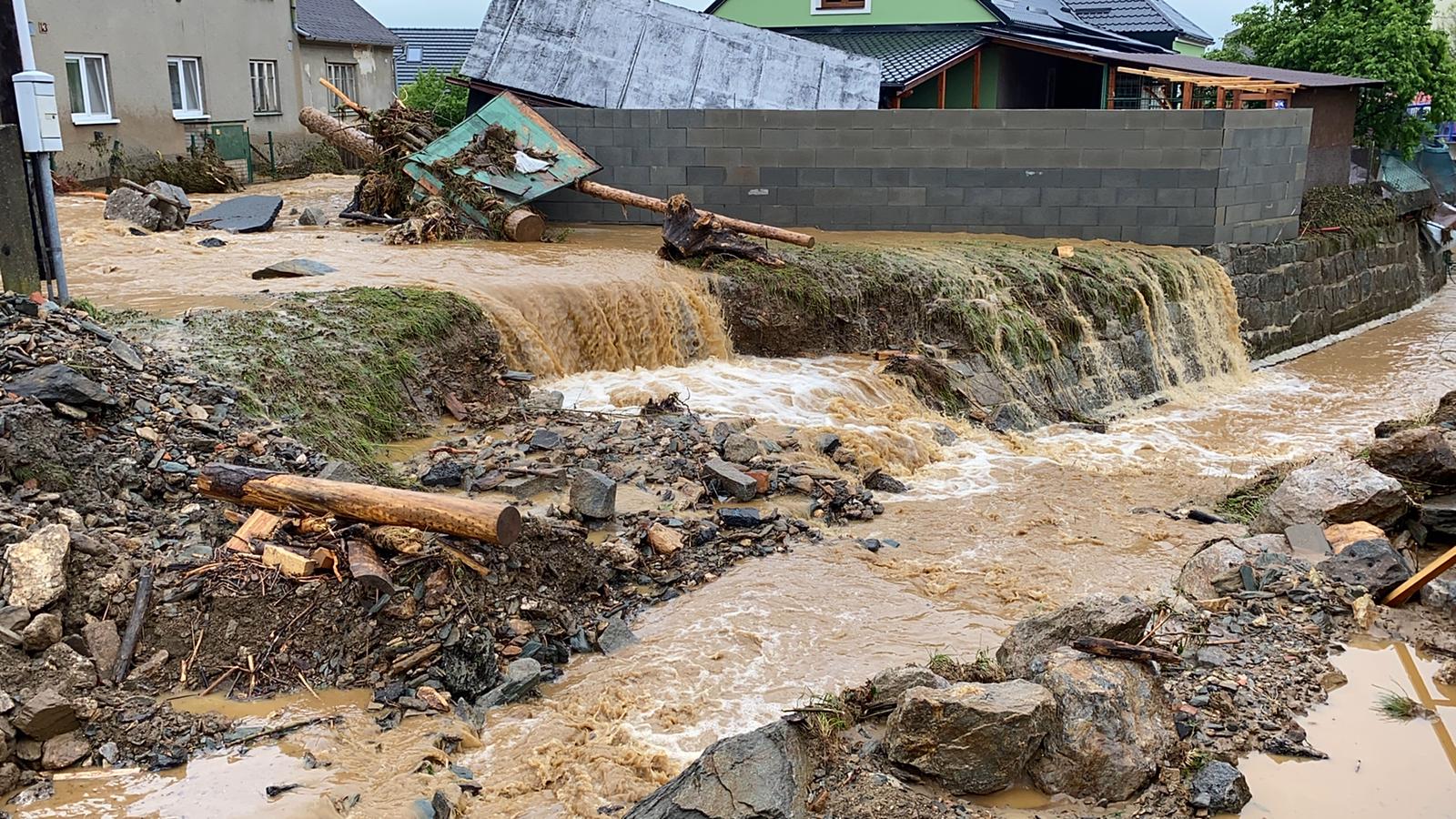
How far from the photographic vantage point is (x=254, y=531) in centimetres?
571

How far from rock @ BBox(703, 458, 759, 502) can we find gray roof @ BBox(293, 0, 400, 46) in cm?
2207

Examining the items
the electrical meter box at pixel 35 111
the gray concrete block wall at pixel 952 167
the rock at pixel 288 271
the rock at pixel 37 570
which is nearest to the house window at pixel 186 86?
the gray concrete block wall at pixel 952 167

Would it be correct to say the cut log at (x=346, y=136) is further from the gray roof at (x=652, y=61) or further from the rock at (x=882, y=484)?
the rock at (x=882, y=484)

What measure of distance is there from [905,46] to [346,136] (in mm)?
10464

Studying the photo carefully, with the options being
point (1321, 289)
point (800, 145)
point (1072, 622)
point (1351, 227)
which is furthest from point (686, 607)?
point (1351, 227)

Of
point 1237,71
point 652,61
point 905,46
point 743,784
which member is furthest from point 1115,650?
point 905,46

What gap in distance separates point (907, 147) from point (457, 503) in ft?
33.1

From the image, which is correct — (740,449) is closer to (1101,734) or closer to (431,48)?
(1101,734)

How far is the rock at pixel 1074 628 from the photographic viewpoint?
4.88 m

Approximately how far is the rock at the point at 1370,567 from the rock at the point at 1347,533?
12 centimetres

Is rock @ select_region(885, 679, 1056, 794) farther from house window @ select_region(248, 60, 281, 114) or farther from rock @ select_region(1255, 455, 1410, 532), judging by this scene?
house window @ select_region(248, 60, 281, 114)

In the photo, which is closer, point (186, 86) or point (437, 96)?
point (186, 86)

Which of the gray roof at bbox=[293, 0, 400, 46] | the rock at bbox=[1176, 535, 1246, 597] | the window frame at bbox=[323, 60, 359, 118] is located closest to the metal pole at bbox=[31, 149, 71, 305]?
the rock at bbox=[1176, 535, 1246, 597]

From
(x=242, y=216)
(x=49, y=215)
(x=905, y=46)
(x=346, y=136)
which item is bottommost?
(x=242, y=216)
